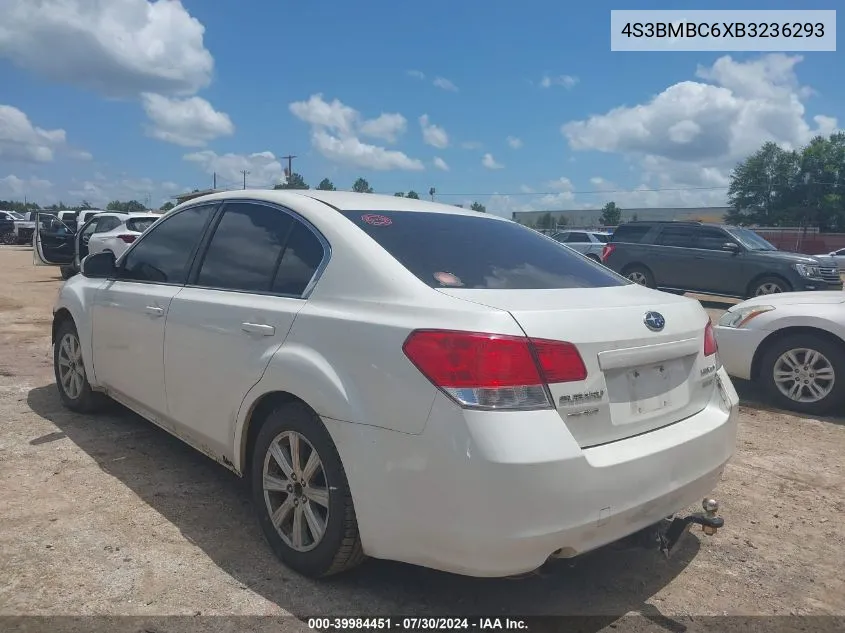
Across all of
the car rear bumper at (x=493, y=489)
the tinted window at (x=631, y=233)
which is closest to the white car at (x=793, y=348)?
the car rear bumper at (x=493, y=489)

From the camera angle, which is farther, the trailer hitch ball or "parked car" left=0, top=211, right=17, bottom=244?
"parked car" left=0, top=211, right=17, bottom=244

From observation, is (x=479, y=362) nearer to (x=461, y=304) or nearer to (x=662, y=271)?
(x=461, y=304)

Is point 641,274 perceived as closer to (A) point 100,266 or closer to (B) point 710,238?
(B) point 710,238

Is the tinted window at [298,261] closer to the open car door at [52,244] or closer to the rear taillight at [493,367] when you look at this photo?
the rear taillight at [493,367]

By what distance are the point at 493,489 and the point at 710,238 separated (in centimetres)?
1350

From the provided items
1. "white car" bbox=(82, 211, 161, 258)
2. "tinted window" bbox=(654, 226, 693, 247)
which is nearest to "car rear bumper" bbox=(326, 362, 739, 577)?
"white car" bbox=(82, 211, 161, 258)

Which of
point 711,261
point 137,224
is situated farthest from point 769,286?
point 137,224

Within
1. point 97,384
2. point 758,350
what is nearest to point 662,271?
point 758,350

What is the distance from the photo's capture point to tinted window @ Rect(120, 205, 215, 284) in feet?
12.7

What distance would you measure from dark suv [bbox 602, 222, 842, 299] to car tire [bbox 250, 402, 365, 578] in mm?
12461

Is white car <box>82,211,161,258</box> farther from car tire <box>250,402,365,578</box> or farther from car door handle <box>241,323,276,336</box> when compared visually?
car tire <box>250,402,365,578</box>

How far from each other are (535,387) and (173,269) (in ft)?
8.17

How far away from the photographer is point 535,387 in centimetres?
230

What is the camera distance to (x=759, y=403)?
6.12 meters
